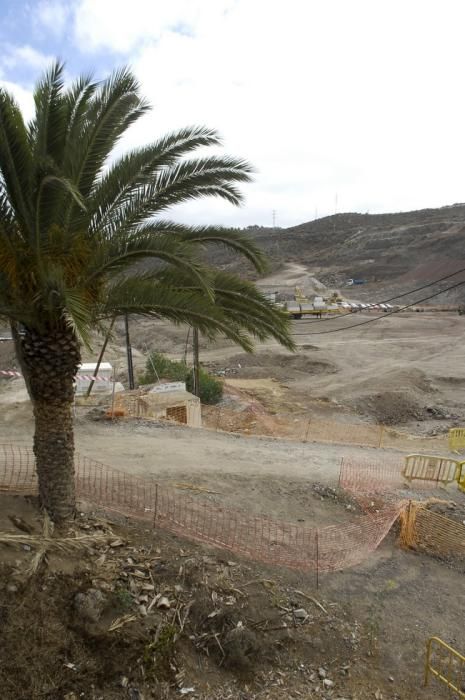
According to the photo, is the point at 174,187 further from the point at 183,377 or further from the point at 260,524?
the point at 183,377

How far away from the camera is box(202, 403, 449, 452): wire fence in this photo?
1900 cm

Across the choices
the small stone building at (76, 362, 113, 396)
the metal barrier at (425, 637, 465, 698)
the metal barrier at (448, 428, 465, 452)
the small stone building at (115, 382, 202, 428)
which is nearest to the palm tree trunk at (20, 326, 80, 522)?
the metal barrier at (425, 637, 465, 698)

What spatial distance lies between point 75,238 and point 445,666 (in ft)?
22.8

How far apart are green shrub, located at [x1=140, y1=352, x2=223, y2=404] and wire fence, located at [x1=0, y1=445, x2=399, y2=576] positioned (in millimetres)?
12942

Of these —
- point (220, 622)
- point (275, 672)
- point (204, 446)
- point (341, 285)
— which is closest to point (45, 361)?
point (220, 622)

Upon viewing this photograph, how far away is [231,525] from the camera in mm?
→ 9031

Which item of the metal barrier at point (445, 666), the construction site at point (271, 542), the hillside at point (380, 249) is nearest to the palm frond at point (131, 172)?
the construction site at point (271, 542)

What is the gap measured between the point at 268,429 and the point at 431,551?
1053 cm

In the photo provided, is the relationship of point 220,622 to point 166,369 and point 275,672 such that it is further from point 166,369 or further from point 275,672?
point 166,369

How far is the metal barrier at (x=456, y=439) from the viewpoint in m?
16.9

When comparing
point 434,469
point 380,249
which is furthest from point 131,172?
point 380,249

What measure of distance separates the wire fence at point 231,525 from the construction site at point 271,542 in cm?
4

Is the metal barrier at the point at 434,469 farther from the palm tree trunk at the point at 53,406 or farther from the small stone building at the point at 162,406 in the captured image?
the palm tree trunk at the point at 53,406

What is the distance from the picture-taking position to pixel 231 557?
786 centimetres
